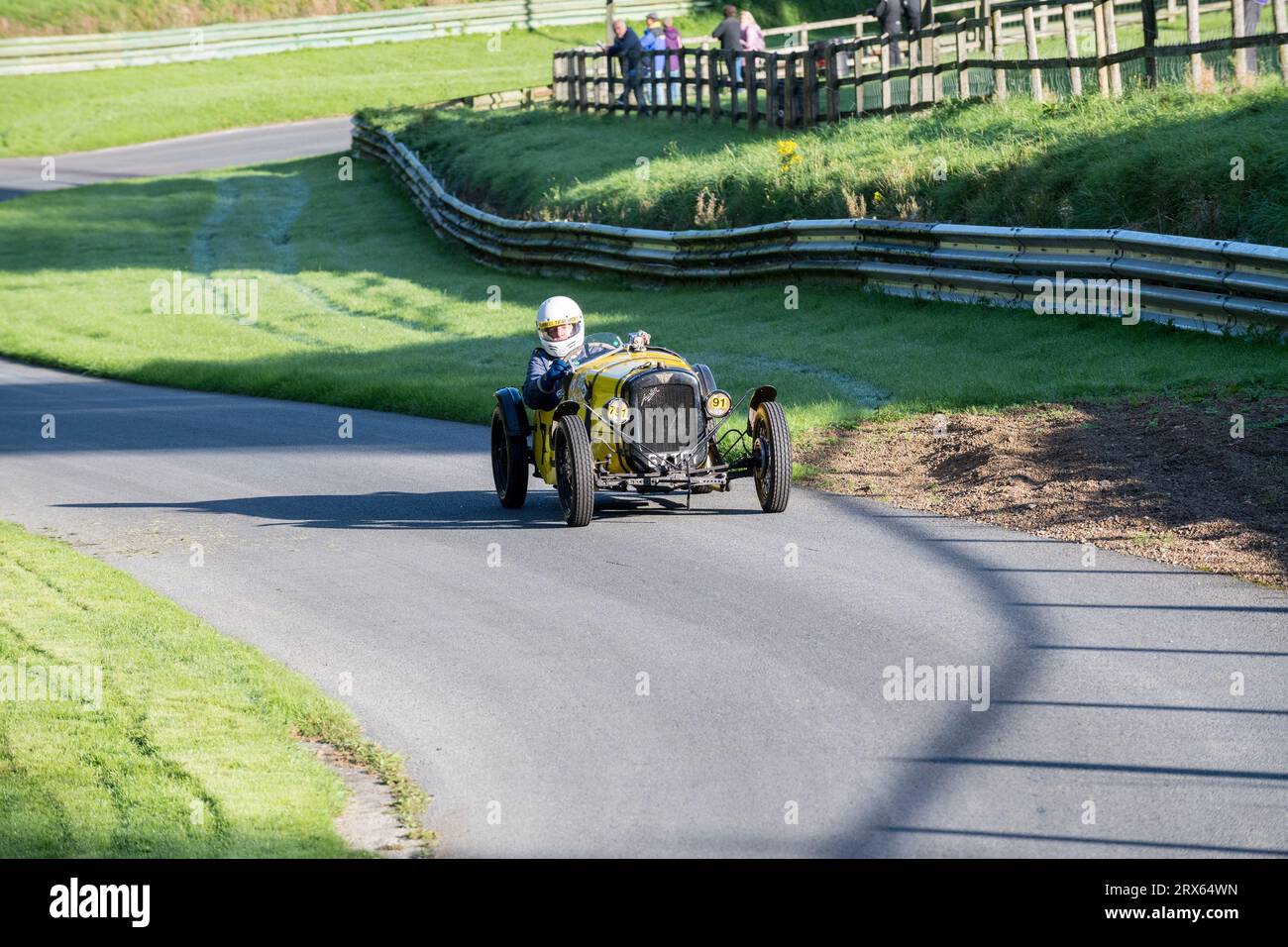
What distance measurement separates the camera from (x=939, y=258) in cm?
1995

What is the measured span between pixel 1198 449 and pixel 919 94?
1581cm

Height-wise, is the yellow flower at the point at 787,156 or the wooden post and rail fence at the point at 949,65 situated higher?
the wooden post and rail fence at the point at 949,65

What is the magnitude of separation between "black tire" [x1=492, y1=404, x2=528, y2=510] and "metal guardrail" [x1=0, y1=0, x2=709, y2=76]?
154ft

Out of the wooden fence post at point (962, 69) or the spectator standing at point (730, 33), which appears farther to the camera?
the spectator standing at point (730, 33)

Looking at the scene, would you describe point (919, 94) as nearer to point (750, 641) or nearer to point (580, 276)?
point (580, 276)

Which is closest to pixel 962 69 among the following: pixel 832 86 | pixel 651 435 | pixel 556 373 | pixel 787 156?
pixel 787 156

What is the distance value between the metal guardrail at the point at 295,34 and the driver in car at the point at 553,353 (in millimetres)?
47160

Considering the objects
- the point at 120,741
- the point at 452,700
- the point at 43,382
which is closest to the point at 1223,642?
the point at 452,700

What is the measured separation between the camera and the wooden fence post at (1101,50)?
22.5 m

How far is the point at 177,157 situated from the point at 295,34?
14.1 meters

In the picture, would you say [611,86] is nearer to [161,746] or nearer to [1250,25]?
[1250,25]

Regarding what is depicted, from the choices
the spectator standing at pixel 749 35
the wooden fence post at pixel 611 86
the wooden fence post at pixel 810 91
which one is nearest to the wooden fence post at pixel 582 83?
the wooden fence post at pixel 611 86

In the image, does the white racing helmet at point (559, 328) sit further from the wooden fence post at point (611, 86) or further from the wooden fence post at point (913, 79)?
the wooden fence post at point (611, 86)

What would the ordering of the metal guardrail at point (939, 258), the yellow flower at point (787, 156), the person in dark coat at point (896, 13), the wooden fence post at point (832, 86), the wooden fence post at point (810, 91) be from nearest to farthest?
the metal guardrail at point (939, 258) → the yellow flower at point (787, 156) → the wooden fence post at point (832, 86) → the wooden fence post at point (810, 91) → the person in dark coat at point (896, 13)
